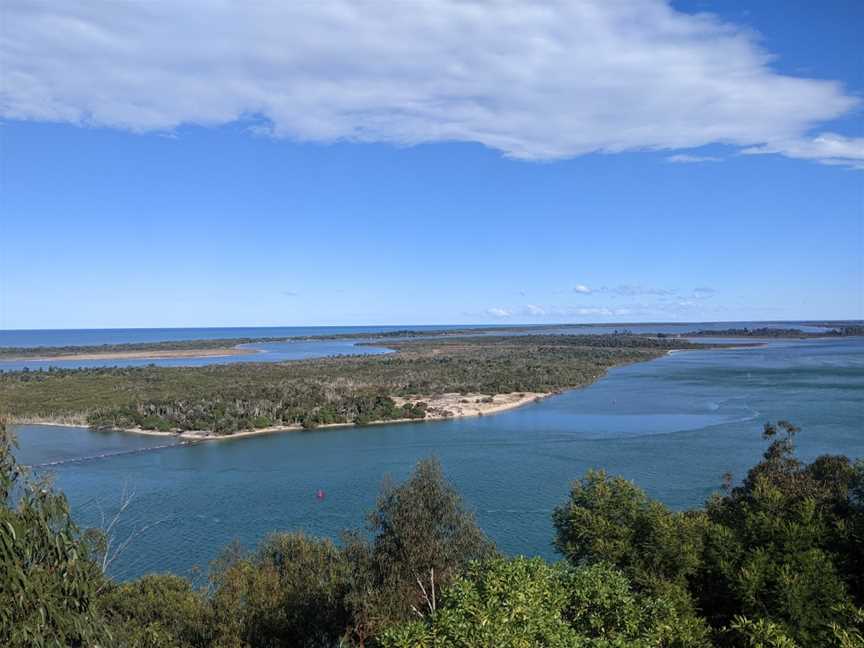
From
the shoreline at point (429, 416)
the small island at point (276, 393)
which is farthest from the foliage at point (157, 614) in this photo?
the small island at point (276, 393)

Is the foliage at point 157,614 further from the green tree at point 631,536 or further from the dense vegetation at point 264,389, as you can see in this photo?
the dense vegetation at point 264,389

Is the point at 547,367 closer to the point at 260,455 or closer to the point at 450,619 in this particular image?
the point at 260,455

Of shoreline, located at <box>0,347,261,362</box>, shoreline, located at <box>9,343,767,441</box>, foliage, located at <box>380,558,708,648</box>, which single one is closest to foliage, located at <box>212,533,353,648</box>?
foliage, located at <box>380,558,708,648</box>

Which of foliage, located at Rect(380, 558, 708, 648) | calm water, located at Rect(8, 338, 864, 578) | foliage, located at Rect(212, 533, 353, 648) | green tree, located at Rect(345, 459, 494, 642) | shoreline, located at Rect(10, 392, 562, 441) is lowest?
calm water, located at Rect(8, 338, 864, 578)

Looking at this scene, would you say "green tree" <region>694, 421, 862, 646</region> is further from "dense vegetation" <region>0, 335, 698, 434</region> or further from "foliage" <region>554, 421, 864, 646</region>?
"dense vegetation" <region>0, 335, 698, 434</region>

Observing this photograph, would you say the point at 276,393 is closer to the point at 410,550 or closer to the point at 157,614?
the point at 157,614
